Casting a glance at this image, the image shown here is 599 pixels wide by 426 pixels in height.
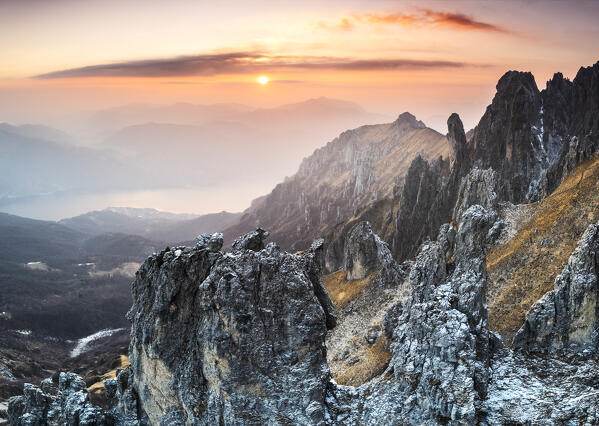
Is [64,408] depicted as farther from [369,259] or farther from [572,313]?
[369,259]

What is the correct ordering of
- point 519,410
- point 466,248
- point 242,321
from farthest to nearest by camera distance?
point 466,248, point 242,321, point 519,410

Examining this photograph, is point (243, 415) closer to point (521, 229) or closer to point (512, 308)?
point (512, 308)

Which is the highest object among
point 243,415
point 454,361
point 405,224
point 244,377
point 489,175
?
point 489,175

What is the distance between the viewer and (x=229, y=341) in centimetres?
2808

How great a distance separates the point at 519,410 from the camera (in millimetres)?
24562

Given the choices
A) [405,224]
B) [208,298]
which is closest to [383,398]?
[208,298]

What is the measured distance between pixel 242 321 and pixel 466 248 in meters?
34.5

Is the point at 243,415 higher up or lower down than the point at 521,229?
lower down

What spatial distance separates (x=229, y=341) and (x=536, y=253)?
38653 millimetres

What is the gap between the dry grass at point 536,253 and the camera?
42938mm

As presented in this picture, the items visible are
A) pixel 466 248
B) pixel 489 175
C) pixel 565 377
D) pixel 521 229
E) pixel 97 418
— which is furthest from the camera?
pixel 489 175

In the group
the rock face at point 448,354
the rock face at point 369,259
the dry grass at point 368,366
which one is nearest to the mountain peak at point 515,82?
the rock face at point 369,259

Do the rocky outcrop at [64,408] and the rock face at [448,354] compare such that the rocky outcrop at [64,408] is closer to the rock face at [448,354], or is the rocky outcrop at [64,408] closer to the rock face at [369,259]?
the rock face at [448,354]

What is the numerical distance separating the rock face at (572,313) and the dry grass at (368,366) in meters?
16.9
